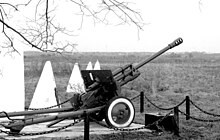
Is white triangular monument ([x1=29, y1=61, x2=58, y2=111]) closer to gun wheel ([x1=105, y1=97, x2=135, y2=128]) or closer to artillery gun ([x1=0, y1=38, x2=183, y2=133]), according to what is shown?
artillery gun ([x1=0, y1=38, x2=183, y2=133])

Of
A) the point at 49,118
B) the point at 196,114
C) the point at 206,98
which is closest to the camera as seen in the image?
the point at 49,118

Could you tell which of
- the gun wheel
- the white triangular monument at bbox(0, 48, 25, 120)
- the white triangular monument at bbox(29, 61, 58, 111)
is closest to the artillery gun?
the gun wheel

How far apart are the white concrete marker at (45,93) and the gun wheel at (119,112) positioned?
3716 mm

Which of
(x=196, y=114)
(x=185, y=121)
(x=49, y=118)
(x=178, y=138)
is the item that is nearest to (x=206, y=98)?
(x=196, y=114)

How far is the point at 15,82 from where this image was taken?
941cm

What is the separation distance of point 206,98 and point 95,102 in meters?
9.73

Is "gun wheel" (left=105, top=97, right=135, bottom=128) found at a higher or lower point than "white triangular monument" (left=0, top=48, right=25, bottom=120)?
lower

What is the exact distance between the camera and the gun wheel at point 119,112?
846 cm

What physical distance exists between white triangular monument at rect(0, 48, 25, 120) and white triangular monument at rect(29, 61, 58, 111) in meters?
2.38

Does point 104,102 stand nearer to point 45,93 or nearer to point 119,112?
point 119,112

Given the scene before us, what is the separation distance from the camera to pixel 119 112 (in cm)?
862

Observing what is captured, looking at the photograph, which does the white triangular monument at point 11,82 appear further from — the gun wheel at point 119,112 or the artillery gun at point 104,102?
the gun wheel at point 119,112

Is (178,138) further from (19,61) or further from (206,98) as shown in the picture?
(206,98)

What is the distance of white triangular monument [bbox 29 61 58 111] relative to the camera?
11.9 meters
